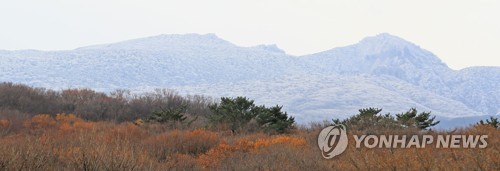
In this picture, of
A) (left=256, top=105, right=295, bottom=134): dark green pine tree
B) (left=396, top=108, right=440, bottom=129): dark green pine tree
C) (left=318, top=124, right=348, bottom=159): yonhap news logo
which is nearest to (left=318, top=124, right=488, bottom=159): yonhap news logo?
(left=318, top=124, right=348, bottom=159): yonhap news logo

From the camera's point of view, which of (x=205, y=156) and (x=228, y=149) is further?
(x=228, y=149)

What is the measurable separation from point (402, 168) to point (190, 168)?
387cm

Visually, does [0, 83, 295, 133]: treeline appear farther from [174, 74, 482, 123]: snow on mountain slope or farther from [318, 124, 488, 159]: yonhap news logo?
[174, 74, 482, 123]: snow on mountain slope

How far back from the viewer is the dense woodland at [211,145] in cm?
666

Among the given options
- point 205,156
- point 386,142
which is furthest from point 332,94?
point 205,156

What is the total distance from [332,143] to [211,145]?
3360 millimetres

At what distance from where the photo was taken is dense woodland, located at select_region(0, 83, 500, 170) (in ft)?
21.9

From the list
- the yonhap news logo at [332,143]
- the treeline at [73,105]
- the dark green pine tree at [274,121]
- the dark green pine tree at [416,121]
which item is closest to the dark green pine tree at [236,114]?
the dark green pine tree at [274,121]

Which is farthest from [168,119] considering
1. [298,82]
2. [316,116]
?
[298,82]

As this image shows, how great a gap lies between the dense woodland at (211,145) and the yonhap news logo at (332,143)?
29 centimetres

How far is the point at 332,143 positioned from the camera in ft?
39.1

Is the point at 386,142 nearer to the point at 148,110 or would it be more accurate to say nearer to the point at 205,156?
the point at 205,156

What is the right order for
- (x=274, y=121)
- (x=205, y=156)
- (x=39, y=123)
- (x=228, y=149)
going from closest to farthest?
(x=205, y=156) → (x=228, y=149) → (x=274, y=121) → (x=39, y=123)

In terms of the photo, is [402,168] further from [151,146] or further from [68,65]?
[68,65]
